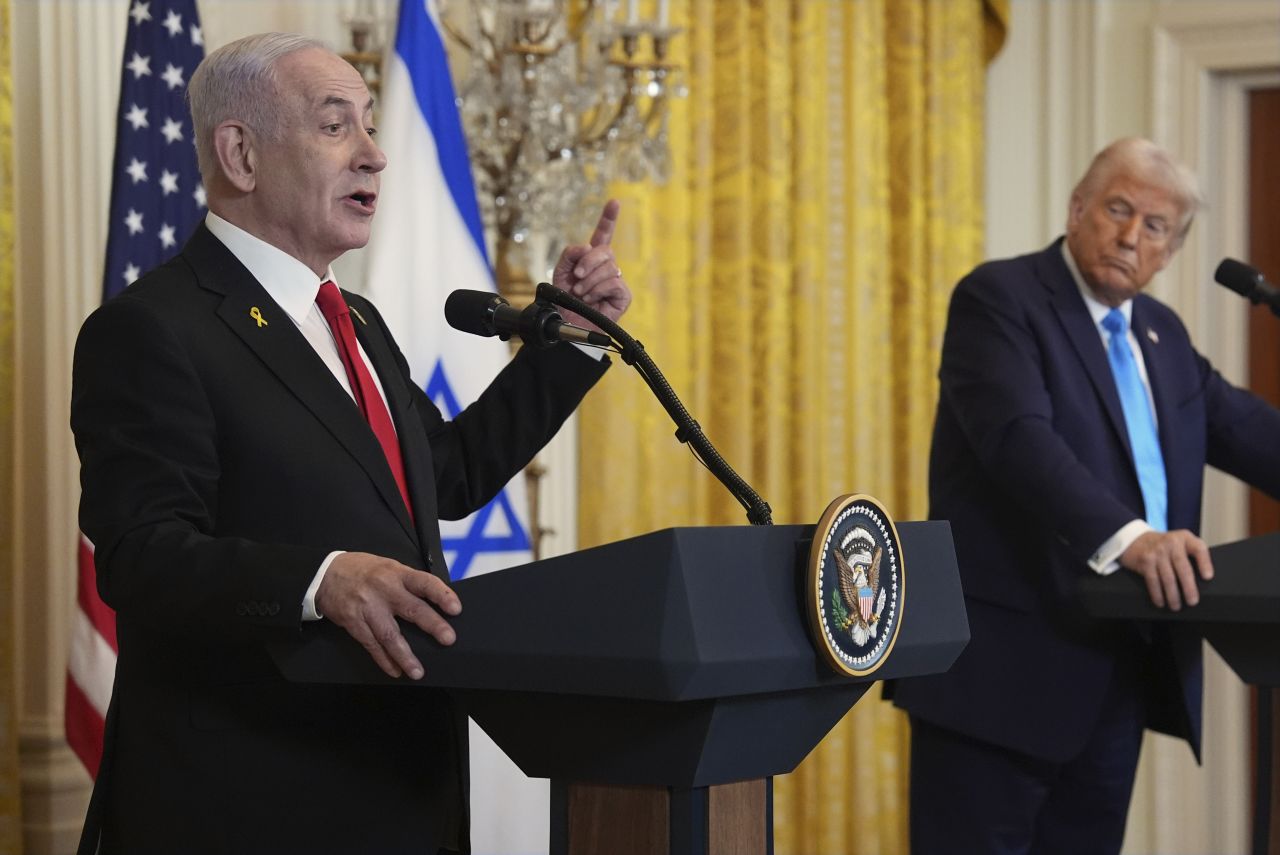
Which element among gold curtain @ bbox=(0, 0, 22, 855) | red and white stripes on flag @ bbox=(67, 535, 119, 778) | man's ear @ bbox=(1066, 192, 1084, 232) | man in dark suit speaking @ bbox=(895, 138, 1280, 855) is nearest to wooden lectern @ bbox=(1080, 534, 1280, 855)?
man in dark suit speaking @ bbox=(895, 138, 1280, 855)

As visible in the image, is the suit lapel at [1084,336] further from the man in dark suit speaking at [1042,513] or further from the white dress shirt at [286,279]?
the white dress shirt at [286,279]

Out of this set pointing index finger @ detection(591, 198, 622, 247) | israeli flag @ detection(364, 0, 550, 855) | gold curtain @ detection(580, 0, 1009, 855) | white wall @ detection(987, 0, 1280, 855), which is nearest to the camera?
pointing index finger @ detection(591, 198, 622, 247)

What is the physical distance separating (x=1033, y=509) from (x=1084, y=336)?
1.33 ft

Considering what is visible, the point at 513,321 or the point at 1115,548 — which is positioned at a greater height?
the point at 513,321

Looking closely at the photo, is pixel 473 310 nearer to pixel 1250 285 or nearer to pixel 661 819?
pixel 661 819

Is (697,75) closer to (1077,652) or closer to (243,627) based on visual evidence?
(1077,652)

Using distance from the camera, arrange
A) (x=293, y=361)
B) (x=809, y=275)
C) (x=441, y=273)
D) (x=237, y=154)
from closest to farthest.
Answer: (x=293, y=361) < (x=237, y=154) < (x=441, y=273) < (x=809, y=275)

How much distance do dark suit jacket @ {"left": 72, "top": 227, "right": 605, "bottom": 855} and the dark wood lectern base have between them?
27 cm

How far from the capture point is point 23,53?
303 cm

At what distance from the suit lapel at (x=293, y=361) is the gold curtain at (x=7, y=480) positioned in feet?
3.45

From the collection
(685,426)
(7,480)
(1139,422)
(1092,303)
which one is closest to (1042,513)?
(1139,422)

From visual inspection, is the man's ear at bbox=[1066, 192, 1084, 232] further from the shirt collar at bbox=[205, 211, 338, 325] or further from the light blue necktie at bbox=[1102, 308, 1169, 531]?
the shirt collar at bbox=[205, 211, 338, 325]

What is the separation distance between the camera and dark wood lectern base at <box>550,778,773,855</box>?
4.86 ft

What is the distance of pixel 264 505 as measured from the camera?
1723 mm
